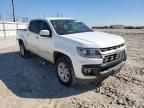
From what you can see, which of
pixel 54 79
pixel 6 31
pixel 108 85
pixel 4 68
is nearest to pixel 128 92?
pixel 108 85

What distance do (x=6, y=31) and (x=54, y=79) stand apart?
19199mm

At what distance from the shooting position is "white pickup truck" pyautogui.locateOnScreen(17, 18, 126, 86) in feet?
15.3

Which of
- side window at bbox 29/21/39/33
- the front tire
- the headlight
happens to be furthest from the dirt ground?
side window at bbox 29/21/39/33

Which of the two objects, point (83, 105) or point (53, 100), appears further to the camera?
point (53, 100)

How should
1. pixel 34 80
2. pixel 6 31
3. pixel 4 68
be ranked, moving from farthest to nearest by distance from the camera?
pixel 6 31
pixel 4 68
pixel 34 80

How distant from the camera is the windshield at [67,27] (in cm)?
600

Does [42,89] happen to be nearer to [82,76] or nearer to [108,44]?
[82,76]

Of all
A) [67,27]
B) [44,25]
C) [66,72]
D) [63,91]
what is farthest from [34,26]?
[63,91]

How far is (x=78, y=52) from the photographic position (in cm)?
473

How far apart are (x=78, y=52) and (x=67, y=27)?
186cm

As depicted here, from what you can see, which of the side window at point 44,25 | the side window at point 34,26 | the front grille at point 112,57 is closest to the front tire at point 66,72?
the front grille at point 112,57

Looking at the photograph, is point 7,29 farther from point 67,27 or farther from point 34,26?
point 67,27

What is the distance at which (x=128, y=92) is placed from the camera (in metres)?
5.06

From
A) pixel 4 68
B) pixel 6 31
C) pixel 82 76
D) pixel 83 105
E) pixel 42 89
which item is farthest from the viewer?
pixel 6 31
